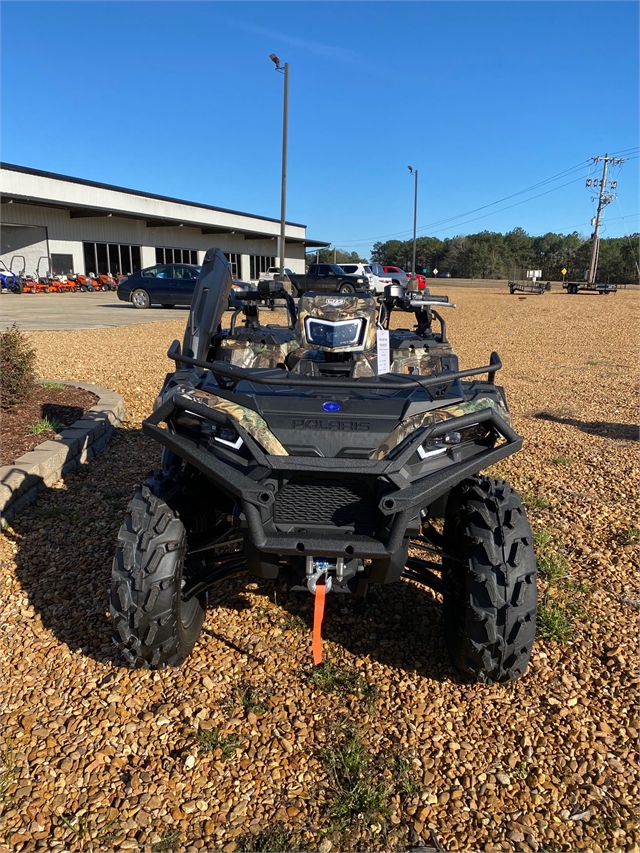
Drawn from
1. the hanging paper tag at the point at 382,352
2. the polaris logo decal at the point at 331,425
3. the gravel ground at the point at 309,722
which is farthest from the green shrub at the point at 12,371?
the polaris logo decal at the point at 331,425

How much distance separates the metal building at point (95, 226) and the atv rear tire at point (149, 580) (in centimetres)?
2705

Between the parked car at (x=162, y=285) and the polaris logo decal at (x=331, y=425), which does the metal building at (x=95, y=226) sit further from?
the polaris logo decal at (x=331, y=425)

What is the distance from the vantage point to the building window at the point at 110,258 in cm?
3244

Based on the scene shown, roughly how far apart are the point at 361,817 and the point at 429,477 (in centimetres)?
116

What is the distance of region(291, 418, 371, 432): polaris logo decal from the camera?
8.18ft

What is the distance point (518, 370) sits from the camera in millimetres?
10758

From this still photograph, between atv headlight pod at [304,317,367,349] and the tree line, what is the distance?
6340 cm

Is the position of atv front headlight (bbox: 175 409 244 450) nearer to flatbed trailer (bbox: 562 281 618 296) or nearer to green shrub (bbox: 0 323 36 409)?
green shrub (bbox: 0 323 36 409)

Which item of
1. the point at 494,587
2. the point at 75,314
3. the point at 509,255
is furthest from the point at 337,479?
the point at 509,255

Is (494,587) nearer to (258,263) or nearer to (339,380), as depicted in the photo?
(339,380)

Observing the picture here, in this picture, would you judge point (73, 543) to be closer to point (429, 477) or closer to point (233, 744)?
point (233, 744)

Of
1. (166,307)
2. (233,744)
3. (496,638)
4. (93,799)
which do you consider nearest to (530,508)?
(496,638)

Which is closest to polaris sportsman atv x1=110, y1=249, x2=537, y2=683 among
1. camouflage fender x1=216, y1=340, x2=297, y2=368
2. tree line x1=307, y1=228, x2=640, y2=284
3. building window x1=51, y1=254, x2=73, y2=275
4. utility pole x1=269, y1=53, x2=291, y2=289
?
camouflage fender x1=216, y1=340, x2=297, y2=368

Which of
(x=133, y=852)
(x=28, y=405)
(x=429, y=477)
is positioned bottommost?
(x=133, y=852)
